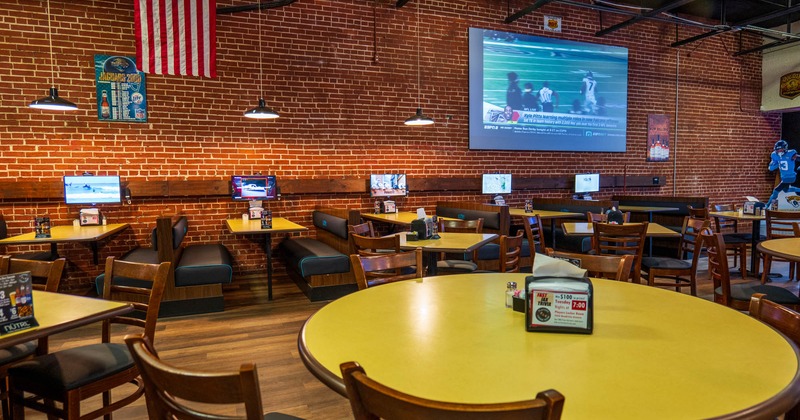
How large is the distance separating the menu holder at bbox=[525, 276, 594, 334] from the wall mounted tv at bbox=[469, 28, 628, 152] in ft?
21.2

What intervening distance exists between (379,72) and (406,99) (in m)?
0.57

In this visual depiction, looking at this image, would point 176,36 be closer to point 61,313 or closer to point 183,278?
point 183,278

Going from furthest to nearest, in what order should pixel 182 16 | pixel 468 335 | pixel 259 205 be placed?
pixel 259 205 → pixel 182 16 → pixel 468 335

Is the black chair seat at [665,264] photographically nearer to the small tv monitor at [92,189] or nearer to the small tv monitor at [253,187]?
the small tv monitor at [253,187]

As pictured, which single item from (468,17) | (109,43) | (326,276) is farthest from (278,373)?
(468,17)

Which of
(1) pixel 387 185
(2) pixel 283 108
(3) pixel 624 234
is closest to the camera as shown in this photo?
(3) pixel 624 234

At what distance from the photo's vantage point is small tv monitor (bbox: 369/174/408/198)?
23.2 ft

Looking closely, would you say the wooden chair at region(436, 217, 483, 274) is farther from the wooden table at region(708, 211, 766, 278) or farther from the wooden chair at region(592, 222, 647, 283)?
the wooden table at region(708, 211, 766, 278)

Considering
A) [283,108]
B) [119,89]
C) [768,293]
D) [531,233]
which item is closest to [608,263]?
[768,293]

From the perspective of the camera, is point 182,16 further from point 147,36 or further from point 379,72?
point 379,72

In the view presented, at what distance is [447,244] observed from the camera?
382 centimetres

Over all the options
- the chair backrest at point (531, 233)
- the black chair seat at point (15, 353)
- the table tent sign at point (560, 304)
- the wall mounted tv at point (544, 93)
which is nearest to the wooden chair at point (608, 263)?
the table tent sign at point (560, 304)

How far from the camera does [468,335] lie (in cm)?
158

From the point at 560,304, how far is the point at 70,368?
2.11 m
